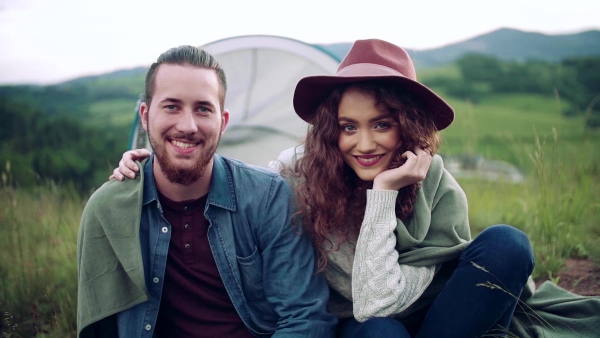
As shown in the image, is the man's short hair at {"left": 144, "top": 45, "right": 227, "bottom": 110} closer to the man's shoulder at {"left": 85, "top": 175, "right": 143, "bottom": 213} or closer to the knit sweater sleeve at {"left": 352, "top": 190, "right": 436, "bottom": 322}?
the man's shoulder at {"left": 85, "top": 175, "right": 143, "bottom": 213}

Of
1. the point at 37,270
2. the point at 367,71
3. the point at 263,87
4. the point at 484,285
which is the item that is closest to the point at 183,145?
the point at 367,71

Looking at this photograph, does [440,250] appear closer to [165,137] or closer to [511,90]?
[165,137]

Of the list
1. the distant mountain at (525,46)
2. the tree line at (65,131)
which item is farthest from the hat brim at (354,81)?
the distant mountain at (525,46)

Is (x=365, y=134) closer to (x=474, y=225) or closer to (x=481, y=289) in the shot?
(x=481, y=289)

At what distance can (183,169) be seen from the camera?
7.18ft

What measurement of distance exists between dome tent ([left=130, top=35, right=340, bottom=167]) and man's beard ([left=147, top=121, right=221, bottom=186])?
2.06 meters

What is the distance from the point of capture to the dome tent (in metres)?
4.35

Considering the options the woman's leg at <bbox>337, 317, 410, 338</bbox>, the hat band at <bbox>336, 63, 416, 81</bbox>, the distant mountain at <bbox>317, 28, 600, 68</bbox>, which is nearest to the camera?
the woman's leg at <bbox>337, 317, 410, 338</bbox>

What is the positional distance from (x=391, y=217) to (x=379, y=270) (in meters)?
0.22

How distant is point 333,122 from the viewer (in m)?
2.26

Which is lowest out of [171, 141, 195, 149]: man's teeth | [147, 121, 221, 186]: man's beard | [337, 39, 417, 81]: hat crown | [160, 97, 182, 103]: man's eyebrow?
[147, 121, 221, 186]: man's beard

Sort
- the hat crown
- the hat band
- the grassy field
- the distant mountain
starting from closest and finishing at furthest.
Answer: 1. the hat band
2. the hat crown
3. the grassy field
4. the distant mountain

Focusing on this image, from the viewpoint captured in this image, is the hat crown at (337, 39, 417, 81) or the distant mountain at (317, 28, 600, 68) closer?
the hat crown at (337, 39, 417, 81)

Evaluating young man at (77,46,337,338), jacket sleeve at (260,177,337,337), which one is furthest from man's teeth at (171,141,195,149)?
jacket sleeve at (260,177,337,337)
